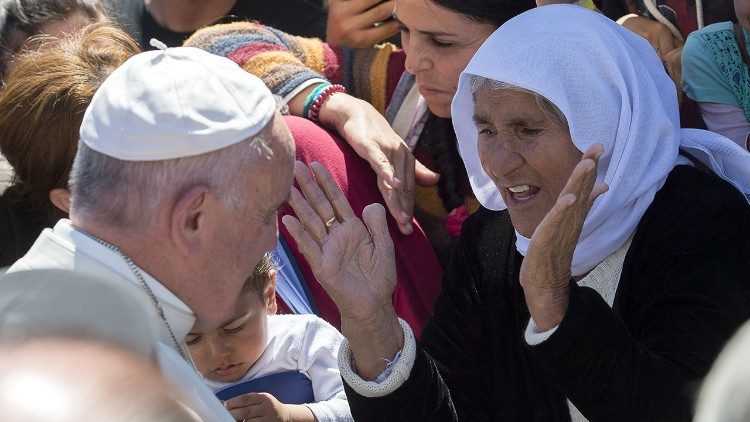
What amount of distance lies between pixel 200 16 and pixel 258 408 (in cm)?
250

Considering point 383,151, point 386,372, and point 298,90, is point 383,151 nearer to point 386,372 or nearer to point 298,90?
point 298,90

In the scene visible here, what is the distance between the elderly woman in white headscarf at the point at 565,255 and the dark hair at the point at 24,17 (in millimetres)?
1718

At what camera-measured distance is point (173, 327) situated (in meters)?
2.23

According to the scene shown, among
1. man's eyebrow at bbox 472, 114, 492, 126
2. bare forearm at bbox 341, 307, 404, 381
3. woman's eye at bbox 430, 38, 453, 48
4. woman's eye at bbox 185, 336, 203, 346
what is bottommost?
woman's eye at bbox 185, 336, 203, 346

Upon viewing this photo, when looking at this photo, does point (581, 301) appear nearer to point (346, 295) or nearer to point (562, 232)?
point (562, 232)

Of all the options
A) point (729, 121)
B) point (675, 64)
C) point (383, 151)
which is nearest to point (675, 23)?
point (675, 64)

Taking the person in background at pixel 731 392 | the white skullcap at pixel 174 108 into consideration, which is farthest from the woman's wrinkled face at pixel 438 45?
the person in background at pixel 731 392

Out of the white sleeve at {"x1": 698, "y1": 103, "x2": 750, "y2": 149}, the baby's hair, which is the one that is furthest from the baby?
the white sleeve at {"x1": 698, "y1": 103, "x2": 750, "y2": 149}

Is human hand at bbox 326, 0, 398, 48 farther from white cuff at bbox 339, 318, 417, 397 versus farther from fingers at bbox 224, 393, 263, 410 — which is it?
fingers at bbox 224, 393, 263, 410

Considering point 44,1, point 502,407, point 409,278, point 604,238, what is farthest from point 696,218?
point 44,1

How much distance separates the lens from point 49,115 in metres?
3.16

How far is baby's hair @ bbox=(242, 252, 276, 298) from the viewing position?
2994 mm

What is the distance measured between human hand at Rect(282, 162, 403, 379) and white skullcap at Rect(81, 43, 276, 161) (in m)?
0.45

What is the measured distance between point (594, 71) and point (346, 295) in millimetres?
848
